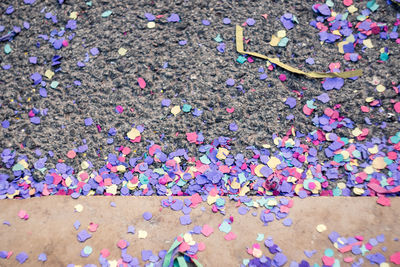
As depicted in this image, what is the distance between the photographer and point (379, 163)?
226 cm

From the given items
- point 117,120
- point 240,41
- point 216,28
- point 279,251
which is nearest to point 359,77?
point 240,41

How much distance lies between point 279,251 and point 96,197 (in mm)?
1095

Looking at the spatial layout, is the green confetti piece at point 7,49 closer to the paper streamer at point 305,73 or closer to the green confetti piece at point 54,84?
the green confetti piece at point 54,84

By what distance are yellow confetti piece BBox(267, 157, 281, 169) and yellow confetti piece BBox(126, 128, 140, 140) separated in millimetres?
837

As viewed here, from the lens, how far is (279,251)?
78.5 inches

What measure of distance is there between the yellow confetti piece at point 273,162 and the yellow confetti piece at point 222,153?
0.26 meters

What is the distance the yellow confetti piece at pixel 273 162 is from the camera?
2.30m

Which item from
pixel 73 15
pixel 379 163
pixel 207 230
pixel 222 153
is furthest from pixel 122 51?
pixel 379 163

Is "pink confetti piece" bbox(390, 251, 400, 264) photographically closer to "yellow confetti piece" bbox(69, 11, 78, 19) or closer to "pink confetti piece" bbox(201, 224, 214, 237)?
"pink confetti piece" bbox(201, 224, 214, 237)

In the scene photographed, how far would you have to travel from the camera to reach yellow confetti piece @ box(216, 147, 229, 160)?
7.64 feet

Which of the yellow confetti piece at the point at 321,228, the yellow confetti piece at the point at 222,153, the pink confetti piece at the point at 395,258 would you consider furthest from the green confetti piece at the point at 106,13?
the pink confetti piece at the point at 395,258

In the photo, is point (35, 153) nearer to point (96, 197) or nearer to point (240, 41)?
point (96, 197)

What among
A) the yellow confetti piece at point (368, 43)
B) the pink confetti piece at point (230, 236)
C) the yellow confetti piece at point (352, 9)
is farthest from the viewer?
the yellow confetti piece at point (352, 9)

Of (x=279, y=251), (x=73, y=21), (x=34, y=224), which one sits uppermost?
(x=73, y=21)
